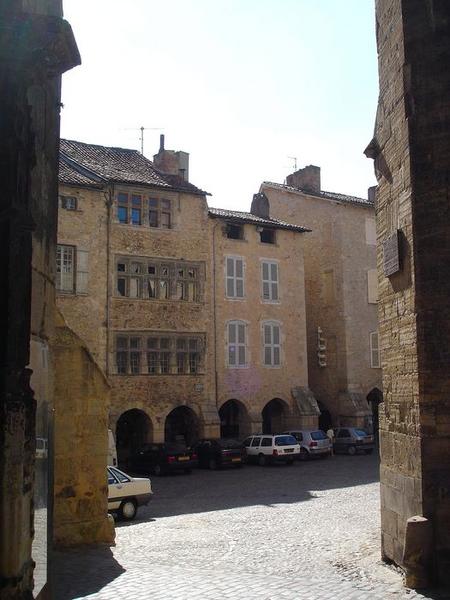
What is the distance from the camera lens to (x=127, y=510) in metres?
16.3

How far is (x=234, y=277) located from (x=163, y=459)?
9.89m

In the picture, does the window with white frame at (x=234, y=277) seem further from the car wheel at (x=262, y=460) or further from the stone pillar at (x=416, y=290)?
the stone pillar at (x=416, y=290)

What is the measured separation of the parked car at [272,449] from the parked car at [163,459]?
10.3 feet

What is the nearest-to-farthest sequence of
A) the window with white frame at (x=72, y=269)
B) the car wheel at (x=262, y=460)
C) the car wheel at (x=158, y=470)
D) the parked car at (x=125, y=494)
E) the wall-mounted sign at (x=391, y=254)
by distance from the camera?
the wall-mounted sign at (x=391, y=254) < the parked car at (x=125, y=494) < the car wheel at (x=158, y=470) < the window with white frame at (x=72, y=269) < the car wheel at (x=262, y=460)

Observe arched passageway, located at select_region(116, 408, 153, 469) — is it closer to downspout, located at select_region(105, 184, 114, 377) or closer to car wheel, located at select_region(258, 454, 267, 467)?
downspout, located at select_region(105, 184, 114, 377)

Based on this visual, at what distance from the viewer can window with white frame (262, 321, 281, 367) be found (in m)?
33.7

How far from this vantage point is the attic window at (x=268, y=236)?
115ft

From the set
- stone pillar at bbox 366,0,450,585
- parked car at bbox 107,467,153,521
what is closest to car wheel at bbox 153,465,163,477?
parked car at bbox 107,467,153,521

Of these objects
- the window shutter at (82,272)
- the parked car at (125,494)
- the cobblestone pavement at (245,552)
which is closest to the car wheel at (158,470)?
the cobblestone pavement at (245,552)

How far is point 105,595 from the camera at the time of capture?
8.99m

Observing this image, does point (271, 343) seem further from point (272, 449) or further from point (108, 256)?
point (108, 256)

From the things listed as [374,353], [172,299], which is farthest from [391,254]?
[374,353]

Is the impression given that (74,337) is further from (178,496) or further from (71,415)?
(178,496)

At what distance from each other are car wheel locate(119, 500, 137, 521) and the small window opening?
807 inches
